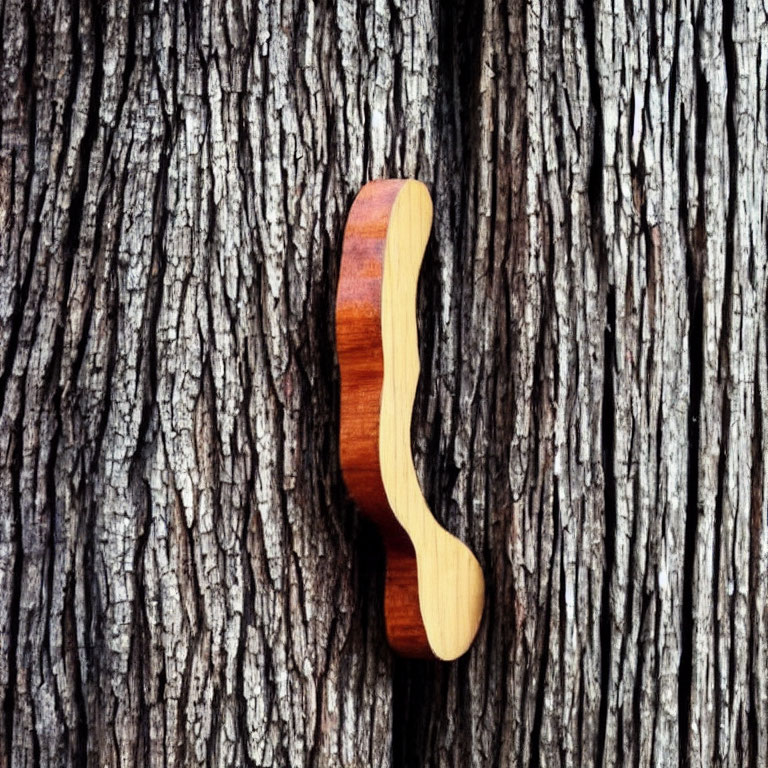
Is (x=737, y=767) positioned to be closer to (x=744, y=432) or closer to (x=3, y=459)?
(x=744, y=432)

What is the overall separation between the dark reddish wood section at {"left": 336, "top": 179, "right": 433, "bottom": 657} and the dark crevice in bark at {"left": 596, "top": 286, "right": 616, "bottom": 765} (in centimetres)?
28

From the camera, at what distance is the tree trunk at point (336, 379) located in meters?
1.47

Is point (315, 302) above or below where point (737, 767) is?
above

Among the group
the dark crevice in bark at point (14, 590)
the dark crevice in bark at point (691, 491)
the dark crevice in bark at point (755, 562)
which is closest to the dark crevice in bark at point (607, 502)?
the dark crevice in bark at point (691, 491)

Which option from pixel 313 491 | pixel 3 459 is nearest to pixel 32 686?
pixel 3 459

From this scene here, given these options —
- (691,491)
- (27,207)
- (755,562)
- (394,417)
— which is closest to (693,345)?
(691,491)

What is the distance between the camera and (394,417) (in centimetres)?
145

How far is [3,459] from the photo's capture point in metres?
1.50

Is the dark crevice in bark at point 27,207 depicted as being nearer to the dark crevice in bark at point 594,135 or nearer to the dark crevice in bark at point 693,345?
the dark crevice in bark at point 594,135

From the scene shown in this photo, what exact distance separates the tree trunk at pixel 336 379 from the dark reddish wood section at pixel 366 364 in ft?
0.27

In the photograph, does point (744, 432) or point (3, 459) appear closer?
point (3, 459)

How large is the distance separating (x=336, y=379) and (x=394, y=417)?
0.11m

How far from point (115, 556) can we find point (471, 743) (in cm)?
58

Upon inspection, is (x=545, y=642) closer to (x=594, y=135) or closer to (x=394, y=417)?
(x=394, y=417)
